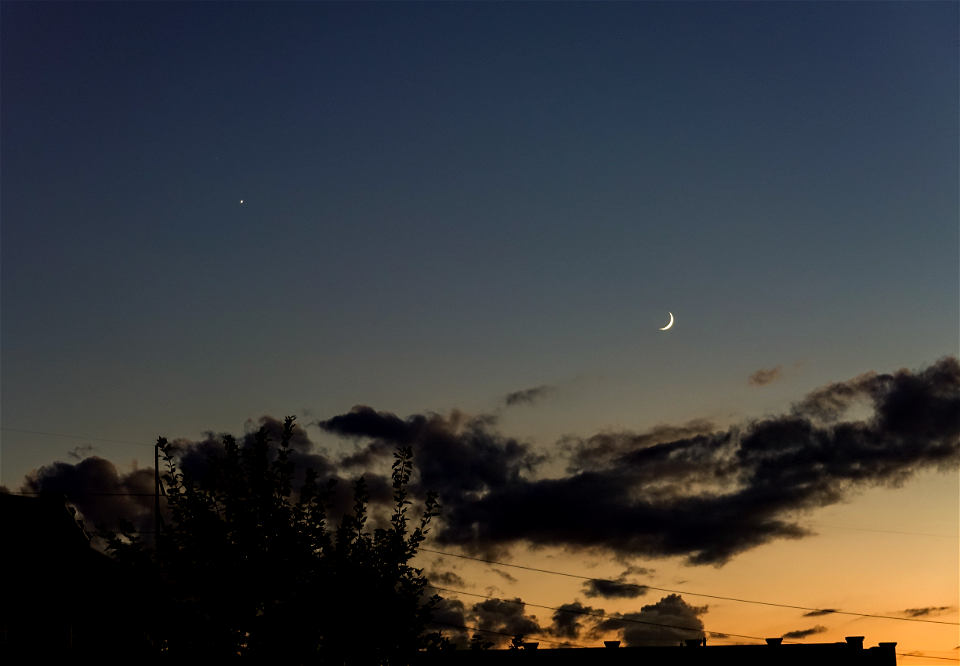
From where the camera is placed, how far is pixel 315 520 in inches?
842

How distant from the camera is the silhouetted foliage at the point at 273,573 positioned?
19125 mm

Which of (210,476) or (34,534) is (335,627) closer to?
(210,476)

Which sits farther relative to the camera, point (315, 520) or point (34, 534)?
point (34, 534)

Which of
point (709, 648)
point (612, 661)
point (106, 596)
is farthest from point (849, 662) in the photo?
point (106, 596)

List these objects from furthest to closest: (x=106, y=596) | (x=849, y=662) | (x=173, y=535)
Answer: (x=849, y=662), (x=106, y=596), (x=173, y=535)

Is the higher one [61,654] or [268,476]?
[268,476]

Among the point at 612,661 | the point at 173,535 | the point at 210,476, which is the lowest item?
the point at 612,661

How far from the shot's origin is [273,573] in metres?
19.8

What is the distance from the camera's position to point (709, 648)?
212ft

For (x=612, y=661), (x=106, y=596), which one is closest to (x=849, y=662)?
(x=612, y=661)

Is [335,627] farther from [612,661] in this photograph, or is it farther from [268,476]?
[612,661]

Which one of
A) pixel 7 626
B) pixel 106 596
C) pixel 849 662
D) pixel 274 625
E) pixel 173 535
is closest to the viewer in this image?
pixel 274 625

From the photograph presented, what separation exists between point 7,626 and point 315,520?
23800 mm

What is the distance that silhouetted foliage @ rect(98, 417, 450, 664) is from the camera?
753 inches
